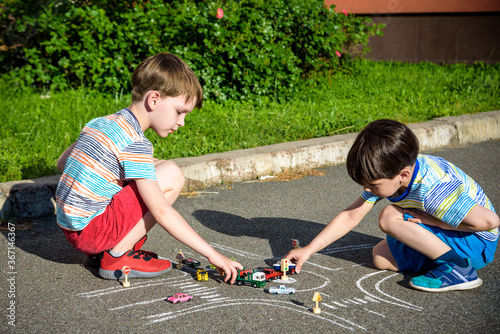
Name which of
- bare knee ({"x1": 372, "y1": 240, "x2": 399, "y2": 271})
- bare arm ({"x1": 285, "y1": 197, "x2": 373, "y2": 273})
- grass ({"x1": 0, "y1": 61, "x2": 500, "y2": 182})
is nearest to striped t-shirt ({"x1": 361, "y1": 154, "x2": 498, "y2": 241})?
bare arm ({"x1": 285, "y1": 197, "x2": 373, "y2": 273})

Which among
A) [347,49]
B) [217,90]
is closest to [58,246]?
[217,90]

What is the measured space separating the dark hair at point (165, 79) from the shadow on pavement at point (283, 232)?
104 centimetres

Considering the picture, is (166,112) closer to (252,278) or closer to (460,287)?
(252,278)

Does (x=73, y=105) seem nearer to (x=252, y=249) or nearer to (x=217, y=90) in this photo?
(x=217, y=90)

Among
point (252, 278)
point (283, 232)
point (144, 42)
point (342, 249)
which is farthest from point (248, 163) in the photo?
point (144, 42)

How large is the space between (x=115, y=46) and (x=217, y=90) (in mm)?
1291

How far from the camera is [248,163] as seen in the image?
15.0ft

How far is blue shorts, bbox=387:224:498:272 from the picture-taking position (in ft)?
8.77

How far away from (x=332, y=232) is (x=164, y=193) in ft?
2.93

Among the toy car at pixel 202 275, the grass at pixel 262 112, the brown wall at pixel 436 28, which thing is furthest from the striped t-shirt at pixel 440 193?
the brown wall at pixel 436 28

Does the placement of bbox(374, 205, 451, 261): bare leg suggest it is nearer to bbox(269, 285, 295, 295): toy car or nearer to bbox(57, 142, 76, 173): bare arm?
bbox(269, 285, 295, 295): toy car

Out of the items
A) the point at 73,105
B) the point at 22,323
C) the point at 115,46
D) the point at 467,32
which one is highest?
the point at 467,32

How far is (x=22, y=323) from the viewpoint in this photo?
2.23m

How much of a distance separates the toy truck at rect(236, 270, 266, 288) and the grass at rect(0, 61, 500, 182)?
1.97 m
